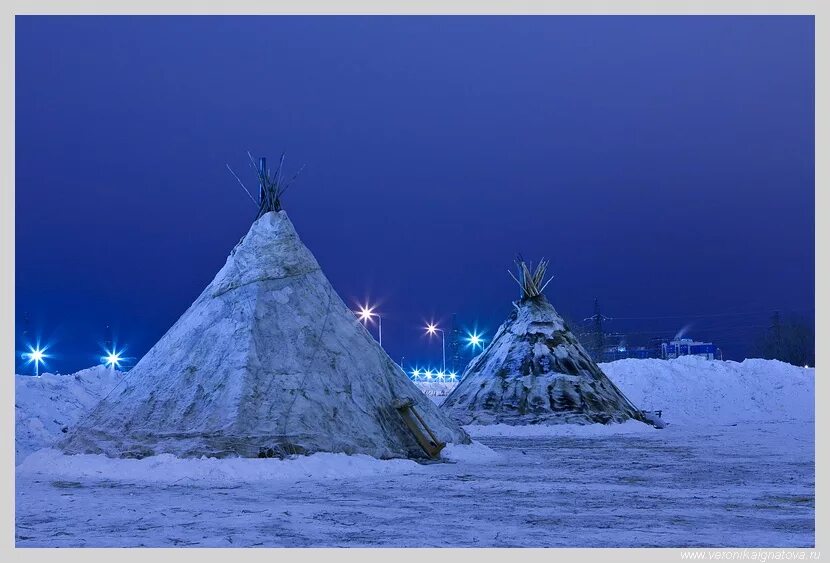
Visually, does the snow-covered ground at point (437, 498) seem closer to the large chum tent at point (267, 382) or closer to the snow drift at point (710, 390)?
the large chum tent at point (267, 382)

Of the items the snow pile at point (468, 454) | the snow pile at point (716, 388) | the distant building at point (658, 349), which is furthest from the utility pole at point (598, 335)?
the snow pile at point (468, 454)

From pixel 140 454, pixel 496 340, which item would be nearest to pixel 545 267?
pixel 496 340

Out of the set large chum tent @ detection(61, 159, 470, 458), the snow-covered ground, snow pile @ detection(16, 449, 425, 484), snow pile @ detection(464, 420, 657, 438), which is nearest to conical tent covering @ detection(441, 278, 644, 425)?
snow pile @ detection(464, 420, 657, 438)

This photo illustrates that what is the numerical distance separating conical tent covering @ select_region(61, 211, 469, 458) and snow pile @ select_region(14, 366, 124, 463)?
357cm

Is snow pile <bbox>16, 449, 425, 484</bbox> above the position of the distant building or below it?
below

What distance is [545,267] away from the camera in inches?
1356

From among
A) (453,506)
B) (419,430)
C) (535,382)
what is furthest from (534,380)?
(453,506)

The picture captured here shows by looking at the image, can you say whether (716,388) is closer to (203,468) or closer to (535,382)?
(535,382)

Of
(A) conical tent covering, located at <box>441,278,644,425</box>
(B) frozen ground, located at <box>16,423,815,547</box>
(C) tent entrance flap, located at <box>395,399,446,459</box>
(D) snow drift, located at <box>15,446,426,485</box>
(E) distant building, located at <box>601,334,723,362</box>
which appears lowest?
(B) frozen ground, located at <box>16,423,815,547</box>

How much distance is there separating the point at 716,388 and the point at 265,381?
3344 cm

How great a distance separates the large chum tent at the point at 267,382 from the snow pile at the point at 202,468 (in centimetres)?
27

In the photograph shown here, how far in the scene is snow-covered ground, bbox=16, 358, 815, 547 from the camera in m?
9.14

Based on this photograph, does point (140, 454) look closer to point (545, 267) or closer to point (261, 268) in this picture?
point (261, 268)

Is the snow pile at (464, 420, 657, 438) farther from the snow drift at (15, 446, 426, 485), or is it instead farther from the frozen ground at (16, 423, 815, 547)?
the snow drift at (15, 446, 426, 485)
